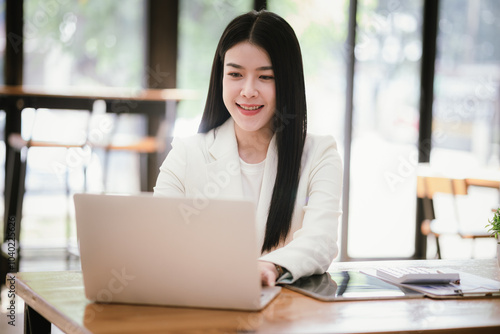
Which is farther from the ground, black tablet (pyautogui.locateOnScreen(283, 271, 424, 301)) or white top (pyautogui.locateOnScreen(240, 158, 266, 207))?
white top (pyautogui.locateOnScreen(240, 158, 266, 207))

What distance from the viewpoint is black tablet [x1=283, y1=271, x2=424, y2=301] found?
1.33 metres

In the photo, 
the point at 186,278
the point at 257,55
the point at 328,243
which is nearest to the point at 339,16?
the point at 257,55

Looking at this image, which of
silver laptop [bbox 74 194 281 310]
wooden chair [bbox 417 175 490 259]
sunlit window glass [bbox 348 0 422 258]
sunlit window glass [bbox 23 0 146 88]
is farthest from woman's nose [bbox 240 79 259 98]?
sunlit window glass [bbox 348 0 422 258]

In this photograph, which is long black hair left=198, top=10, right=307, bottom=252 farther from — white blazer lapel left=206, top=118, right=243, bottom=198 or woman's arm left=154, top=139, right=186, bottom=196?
woman's arm left=154, top=139, right=186, bottom=196

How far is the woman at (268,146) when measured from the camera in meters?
1.79

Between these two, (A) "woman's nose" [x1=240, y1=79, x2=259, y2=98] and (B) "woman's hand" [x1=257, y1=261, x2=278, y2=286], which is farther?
(A) "woman's nose" [x1=240, y1=79, x2=259, y2=98]

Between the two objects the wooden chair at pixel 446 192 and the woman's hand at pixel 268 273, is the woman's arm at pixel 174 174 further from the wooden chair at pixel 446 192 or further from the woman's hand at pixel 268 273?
the wooden chair at pixel 446 192

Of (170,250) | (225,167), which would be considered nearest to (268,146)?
(225,167)

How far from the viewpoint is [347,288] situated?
1.40m

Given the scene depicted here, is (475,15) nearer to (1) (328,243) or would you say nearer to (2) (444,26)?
(2) (444,26)

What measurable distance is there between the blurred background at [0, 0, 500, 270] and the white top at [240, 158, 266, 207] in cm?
271

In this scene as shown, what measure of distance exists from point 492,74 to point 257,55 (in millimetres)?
4030

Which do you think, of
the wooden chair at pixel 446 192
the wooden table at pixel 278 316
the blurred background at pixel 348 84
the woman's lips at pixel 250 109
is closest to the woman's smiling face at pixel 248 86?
the woman's lips at pixel 250 109

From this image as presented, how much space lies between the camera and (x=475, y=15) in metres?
Result: 5.23
